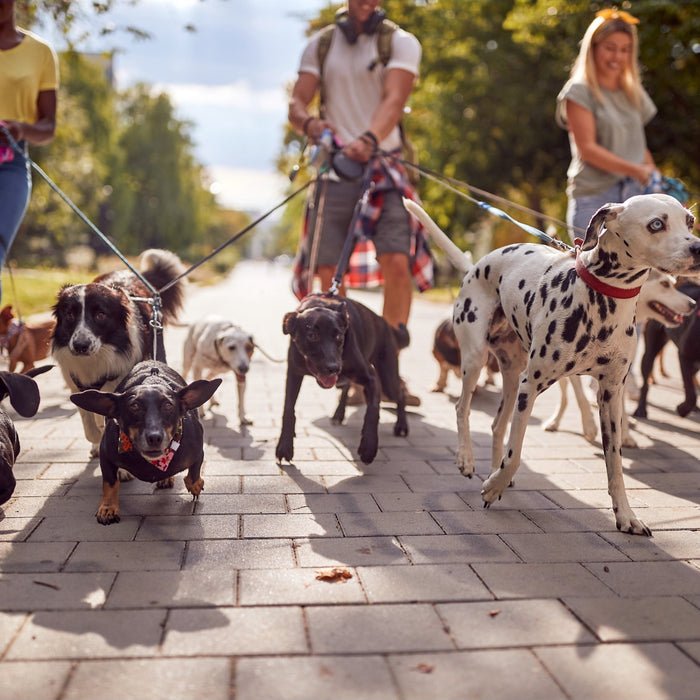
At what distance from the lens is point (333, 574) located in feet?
9.75

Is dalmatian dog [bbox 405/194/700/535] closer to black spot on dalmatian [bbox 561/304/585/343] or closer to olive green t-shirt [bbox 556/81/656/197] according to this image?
black spot on dalmatian [bbox 561/304/585/343]

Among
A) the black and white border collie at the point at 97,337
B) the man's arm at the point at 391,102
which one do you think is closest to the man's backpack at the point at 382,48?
the man's arm at the point at 391,102

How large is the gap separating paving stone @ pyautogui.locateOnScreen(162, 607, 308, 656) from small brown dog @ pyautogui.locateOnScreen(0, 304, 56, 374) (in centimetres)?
469

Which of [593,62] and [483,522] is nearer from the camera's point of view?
[483,522]

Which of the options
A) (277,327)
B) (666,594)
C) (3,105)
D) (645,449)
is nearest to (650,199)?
(666,594)

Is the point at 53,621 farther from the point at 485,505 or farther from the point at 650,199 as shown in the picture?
the point at 650,199

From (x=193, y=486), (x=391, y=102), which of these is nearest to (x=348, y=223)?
(x=391, y=102)

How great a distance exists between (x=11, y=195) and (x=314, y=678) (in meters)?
4.33

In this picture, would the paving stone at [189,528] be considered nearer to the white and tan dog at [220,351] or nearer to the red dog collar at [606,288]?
the red dog collar at [606,288]

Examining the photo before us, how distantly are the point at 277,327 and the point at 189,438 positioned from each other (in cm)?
1084

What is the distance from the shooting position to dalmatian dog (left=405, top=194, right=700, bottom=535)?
129 inches

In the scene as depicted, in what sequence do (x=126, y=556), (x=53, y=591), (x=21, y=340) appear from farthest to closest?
(x=21, y=340)
(x=126, y=556)
(x=53, y=591)

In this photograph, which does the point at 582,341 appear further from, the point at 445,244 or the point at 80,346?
the point at 80,346

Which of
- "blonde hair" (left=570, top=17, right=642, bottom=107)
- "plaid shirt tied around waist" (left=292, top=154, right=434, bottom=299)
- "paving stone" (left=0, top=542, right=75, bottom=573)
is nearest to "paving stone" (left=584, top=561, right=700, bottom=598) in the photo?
"paving stone" (left=0, top=542, right=75, bottom=573)
